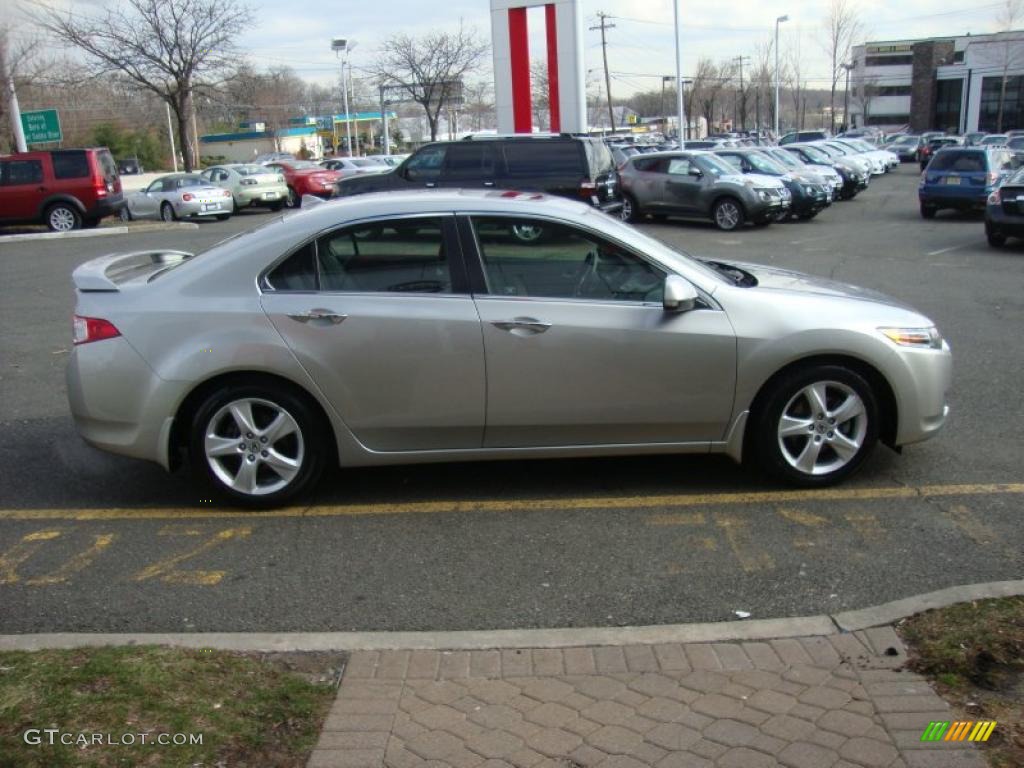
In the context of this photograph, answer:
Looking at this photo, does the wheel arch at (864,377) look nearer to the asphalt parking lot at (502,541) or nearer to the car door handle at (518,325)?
the asphalt parking lot at (502,541)

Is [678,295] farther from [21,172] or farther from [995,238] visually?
[21,172]

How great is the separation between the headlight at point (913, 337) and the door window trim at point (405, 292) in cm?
228

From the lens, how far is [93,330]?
5000mm

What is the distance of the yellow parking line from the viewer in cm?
510

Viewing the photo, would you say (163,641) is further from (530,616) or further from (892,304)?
(892,304)

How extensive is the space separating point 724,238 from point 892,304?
46.3 ft

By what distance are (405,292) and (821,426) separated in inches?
92.2

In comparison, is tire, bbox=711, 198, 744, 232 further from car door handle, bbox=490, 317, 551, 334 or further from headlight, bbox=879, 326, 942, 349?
car door handle, bbox=490, 317, 551, 334

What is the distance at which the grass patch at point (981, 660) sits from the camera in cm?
297

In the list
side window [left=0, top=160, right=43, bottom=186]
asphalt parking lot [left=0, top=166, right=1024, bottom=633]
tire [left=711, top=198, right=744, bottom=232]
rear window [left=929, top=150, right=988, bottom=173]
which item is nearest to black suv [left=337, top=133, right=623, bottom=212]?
tire [left=711, top=198, right=744, bottom=232]

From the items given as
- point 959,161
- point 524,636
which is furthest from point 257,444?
point 959,161

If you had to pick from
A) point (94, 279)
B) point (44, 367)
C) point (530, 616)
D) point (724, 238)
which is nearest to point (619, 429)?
point (530, 616)

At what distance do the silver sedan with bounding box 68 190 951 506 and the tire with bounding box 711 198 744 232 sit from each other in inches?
613

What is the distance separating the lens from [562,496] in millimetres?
5246
